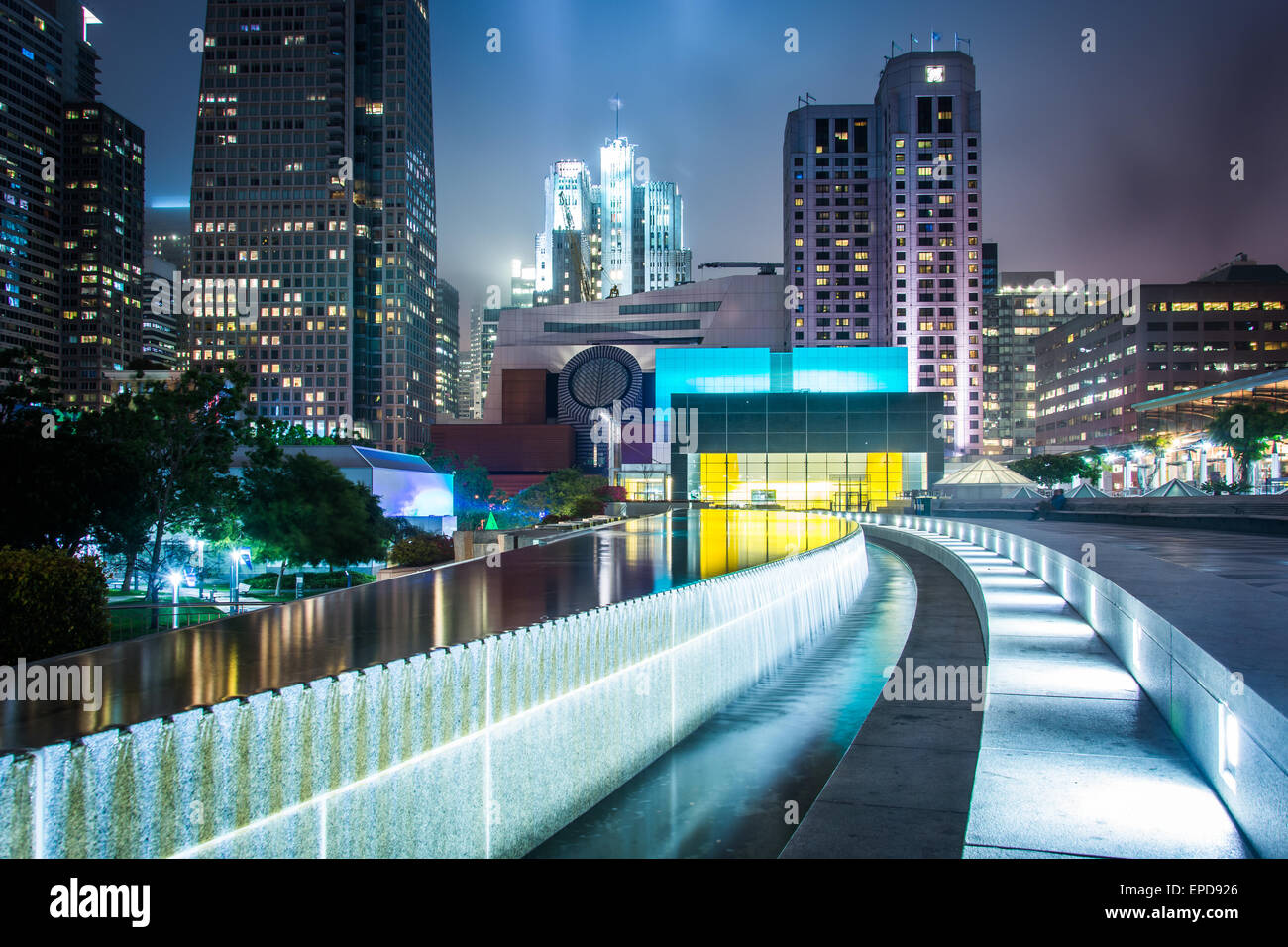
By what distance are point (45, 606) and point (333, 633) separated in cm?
490

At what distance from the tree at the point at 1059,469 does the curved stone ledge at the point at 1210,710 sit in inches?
3275

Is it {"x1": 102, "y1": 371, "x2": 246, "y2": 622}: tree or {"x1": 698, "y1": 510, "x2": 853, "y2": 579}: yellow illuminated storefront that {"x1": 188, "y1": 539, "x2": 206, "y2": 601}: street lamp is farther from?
{"x1": 698, "y1": 510, "x2": 853, "y2": 579}: yellow illuminated storefront

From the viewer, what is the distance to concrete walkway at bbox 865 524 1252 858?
15.9ft

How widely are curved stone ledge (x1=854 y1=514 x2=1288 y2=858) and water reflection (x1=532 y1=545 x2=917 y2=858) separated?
146 inches

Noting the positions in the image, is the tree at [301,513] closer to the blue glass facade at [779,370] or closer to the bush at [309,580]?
the bush at [309,580]

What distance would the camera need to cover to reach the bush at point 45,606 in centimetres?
1135

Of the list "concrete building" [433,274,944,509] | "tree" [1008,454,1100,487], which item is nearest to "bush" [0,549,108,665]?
"concrete building" [433,274,944,509]

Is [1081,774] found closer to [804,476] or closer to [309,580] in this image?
[309,580]

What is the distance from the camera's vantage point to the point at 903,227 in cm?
12900

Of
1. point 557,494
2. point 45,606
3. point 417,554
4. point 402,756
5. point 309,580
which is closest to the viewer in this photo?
point 402,756

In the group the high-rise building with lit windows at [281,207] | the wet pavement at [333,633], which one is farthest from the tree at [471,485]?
the wet pavement at [333,633]

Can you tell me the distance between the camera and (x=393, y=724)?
6.70 meters

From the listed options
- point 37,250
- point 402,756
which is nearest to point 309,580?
point 402,756
